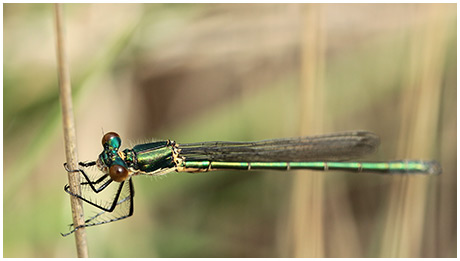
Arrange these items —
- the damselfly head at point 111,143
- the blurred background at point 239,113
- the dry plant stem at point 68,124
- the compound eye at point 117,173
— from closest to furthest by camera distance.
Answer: the dry plant stem at point 68,124 → the compound eye at point 117,173 → the damselfly head at point 111,143 → the blurred background at point 239,113

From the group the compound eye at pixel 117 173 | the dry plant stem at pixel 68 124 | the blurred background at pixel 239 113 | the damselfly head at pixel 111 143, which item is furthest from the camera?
the blurred background at pixel 239 113

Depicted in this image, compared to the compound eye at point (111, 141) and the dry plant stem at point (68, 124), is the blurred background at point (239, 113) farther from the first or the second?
the dry plant stem at point (68, 124)

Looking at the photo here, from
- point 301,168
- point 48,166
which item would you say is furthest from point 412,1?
point 48,166

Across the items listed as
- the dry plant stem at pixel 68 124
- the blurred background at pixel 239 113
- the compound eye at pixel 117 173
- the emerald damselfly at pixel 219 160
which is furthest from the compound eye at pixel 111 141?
the dry plant stem at pixel 68 124

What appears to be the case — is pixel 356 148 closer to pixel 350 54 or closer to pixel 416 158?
pixel 416 158

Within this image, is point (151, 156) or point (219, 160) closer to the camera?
point (151, 156)

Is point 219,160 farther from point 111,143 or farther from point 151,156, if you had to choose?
point 111,143

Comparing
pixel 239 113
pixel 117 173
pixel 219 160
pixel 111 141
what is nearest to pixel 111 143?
pixel 111 141

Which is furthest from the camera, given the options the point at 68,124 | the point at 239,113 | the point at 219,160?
the point at 239,113
